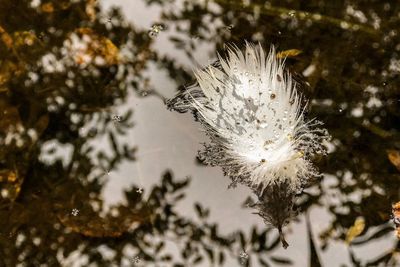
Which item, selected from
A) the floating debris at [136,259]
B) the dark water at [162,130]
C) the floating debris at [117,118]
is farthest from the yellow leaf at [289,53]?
the floating debris at [136,259]

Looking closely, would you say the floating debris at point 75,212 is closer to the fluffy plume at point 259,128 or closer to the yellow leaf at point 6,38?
the fluffy plume at point 259,128

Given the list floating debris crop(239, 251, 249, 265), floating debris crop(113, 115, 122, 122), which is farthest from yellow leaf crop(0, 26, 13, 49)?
floating debris crop(239, 251, 249, 265)

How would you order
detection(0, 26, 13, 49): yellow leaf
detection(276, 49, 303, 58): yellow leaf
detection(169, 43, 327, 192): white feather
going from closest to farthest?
detection(169, 43, 327, 192): white feather → detection(276, 49, 303, 58): yellow leaf → detection(0, 26, 13, 49): yellow leaf

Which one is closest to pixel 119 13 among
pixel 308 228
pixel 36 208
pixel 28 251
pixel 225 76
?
pixel 225 76

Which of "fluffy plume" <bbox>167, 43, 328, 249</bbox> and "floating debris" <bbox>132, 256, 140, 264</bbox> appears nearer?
"fluffy plume" <bbox>167, 43, 328, 249</bbox>

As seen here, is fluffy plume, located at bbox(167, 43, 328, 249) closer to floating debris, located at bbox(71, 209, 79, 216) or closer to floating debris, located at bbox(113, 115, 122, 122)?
floating debris, located at bbox(113, 115, 122, 122)

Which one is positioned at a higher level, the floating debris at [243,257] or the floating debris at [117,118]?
the floating debris at [117,118]

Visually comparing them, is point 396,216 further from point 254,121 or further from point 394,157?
point 254,121
